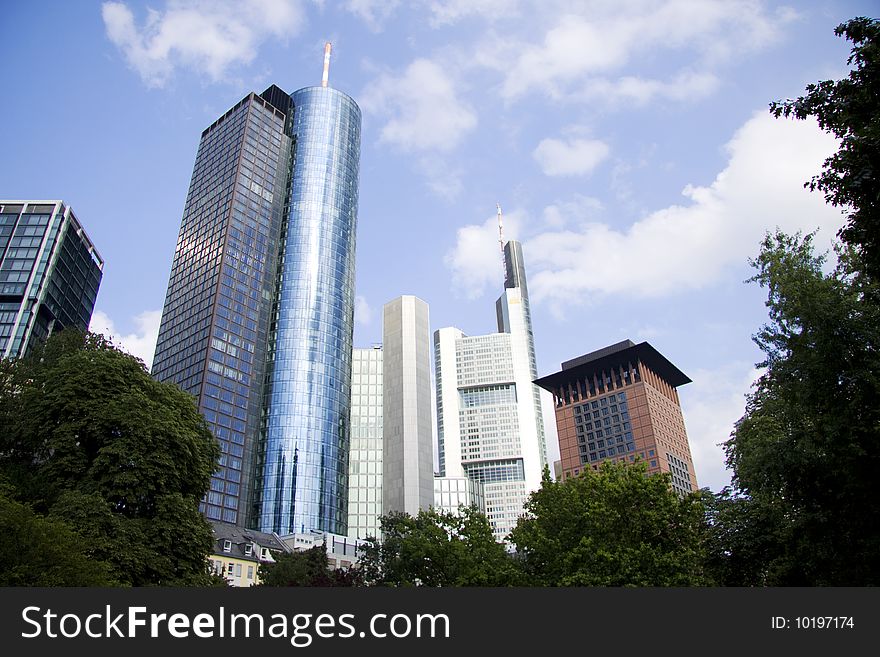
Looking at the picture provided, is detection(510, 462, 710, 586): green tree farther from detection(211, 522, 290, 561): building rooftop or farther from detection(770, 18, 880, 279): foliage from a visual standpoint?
detection(211, 522, 290, 561): building rooftop

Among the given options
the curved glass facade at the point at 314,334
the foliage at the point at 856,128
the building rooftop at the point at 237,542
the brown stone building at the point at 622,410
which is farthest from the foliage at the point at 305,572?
the brown stone building at the point at 622,410

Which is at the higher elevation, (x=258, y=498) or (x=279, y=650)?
(x=258, y=498)

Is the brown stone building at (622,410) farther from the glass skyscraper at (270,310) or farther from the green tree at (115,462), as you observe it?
the green tree at (115,462)

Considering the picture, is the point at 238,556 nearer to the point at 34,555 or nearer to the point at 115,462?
the point at 115,462

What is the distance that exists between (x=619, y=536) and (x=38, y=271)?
474 ft

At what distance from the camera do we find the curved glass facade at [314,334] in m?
141

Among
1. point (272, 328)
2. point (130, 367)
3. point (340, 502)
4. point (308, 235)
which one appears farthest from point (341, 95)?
point (130, 367)

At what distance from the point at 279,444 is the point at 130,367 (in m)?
108

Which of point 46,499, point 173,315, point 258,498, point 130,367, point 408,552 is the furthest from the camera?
point 173,315

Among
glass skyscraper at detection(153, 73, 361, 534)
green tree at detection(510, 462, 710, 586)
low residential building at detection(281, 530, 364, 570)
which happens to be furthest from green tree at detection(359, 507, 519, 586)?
glass skyscraper at detection(153, 73, 361, 534)

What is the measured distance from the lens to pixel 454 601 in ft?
39.7

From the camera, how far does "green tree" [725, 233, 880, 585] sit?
23438 mm

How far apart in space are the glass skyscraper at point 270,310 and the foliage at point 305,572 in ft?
228

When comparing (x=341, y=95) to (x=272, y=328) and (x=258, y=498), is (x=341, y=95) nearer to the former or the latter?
(x=272, y=328)
